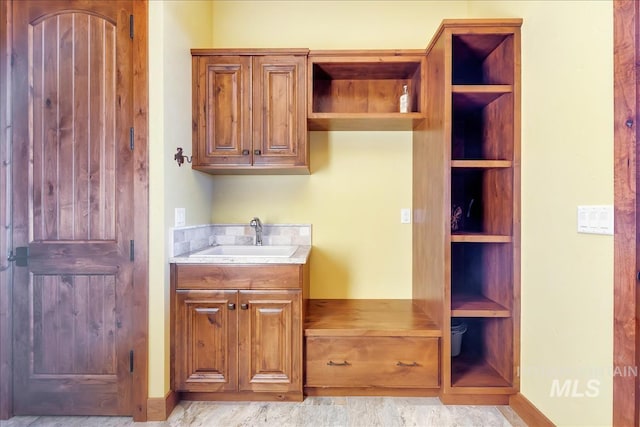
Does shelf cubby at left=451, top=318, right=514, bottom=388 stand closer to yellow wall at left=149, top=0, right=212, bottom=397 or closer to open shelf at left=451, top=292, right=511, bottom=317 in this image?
open shelf at left=451, top=292, right=511, bottom=317

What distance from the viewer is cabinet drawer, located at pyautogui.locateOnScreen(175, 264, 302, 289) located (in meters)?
1.87

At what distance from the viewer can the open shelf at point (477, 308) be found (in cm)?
187

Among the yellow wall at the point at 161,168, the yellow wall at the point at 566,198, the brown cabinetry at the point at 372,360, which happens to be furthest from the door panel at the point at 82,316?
the yellow wall at the point at 566,198

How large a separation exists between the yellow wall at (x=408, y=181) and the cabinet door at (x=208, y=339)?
128 mm

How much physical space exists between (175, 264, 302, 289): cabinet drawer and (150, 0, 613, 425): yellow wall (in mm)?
176

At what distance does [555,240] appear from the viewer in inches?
60.3

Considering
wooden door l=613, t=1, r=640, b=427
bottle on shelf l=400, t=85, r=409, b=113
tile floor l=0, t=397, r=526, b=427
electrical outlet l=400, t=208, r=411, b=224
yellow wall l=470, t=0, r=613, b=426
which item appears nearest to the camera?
wooden door l=613, t=1, r=640, b=427

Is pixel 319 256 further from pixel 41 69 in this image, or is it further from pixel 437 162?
pixel 41 69

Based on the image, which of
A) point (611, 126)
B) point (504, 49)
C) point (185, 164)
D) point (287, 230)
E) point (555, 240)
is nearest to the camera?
point (611, 126)

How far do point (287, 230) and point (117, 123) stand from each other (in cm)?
136

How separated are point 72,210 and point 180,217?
0.56 m

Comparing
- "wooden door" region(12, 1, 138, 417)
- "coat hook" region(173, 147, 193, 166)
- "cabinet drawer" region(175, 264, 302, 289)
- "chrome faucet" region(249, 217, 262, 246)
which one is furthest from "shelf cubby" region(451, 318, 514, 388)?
"coat hook" region(173, 147, 193, 166)

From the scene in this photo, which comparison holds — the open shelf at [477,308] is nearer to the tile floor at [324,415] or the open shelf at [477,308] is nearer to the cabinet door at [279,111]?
the tile floor at [324,415]

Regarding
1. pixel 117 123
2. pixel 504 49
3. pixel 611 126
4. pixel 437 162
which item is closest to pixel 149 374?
pixel 117 123
